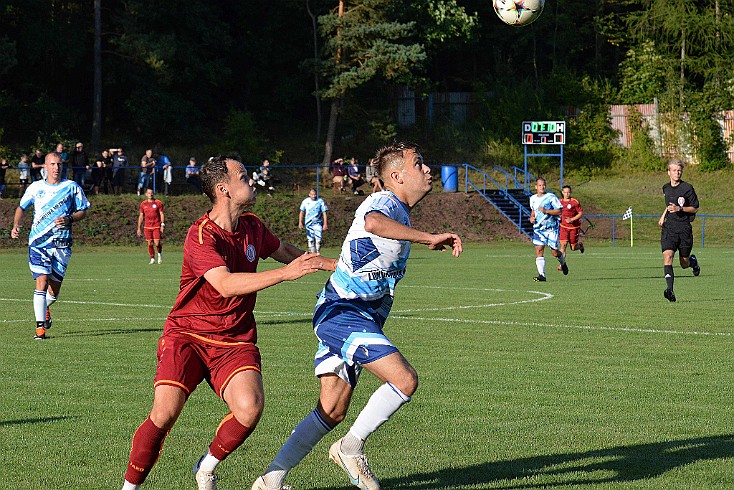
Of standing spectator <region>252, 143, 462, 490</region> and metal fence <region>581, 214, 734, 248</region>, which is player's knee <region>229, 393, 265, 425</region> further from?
metal fence <region>581, 214, 734, 248</region>

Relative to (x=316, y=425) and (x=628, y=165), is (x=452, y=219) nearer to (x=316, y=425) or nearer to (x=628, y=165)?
(x=628, y=165)

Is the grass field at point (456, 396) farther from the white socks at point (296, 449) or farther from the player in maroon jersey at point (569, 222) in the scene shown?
the player in maroon jersey at point (569, 222)

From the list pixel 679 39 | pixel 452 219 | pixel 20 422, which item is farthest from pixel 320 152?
pixel 20 422

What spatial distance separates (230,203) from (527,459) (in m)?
2.49

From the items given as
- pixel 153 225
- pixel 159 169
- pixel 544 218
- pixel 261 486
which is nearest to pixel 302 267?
pixel 261 486

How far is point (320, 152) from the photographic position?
5528 centimetres

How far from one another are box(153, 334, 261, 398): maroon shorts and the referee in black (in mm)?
12601

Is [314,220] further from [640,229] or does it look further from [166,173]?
[640,229]

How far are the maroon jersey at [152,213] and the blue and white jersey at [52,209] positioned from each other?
54.2ft

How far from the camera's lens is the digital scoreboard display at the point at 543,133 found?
46656 mm

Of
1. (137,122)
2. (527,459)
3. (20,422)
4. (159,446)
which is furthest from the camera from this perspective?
(137,122)

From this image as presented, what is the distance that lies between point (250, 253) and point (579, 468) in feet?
7.74

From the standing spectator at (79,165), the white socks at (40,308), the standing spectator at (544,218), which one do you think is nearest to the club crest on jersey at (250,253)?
the white socks at (40,308)

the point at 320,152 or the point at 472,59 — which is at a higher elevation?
the point at 472,59
